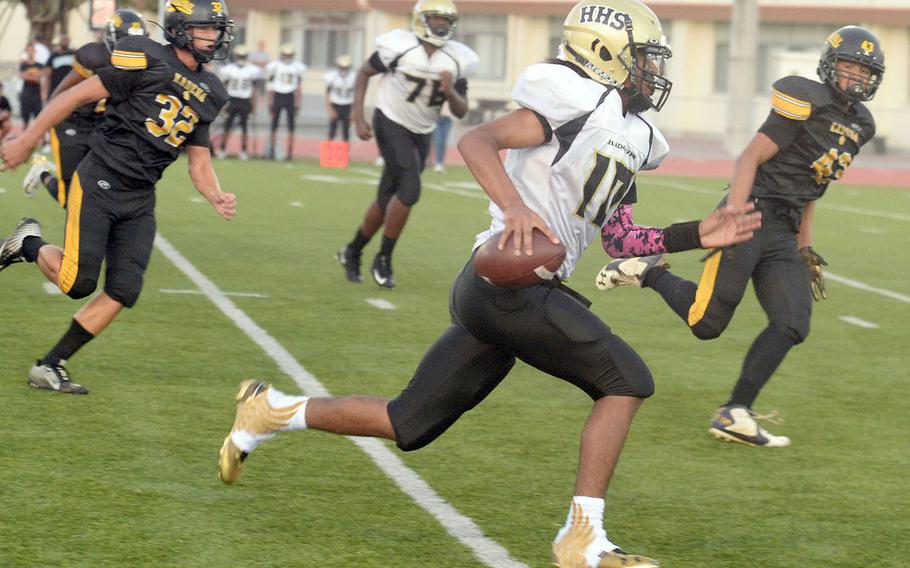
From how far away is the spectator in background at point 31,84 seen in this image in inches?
905

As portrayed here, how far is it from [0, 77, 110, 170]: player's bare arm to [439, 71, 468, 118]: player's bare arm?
4.25m

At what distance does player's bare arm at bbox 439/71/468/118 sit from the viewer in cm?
1034

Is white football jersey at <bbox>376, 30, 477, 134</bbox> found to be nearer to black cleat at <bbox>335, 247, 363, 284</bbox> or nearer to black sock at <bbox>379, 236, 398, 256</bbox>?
black sock at <bbox>379, 236, 398, 256</bbox>

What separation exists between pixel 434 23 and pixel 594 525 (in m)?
6.66

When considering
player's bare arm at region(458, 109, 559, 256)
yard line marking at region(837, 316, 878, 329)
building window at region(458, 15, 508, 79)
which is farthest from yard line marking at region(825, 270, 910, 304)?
building window at region(458, 15, 508, 79)

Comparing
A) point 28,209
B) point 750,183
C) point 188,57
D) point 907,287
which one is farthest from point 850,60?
point 28,209

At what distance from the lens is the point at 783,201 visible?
6711 mm

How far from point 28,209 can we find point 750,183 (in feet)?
31.0

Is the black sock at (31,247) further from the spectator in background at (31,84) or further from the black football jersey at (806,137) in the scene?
the spectator in background at (31,84)

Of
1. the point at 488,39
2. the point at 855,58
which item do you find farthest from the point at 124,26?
the point at 488,39

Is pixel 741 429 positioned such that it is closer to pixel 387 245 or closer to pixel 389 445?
pixel 389 445

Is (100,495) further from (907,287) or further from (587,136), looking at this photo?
(907,287)

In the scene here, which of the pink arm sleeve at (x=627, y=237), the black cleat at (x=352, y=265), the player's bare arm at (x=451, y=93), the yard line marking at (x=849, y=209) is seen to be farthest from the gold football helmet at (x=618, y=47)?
the yard line marking at (x=849, y=209)

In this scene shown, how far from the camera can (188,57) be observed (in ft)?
21.3
